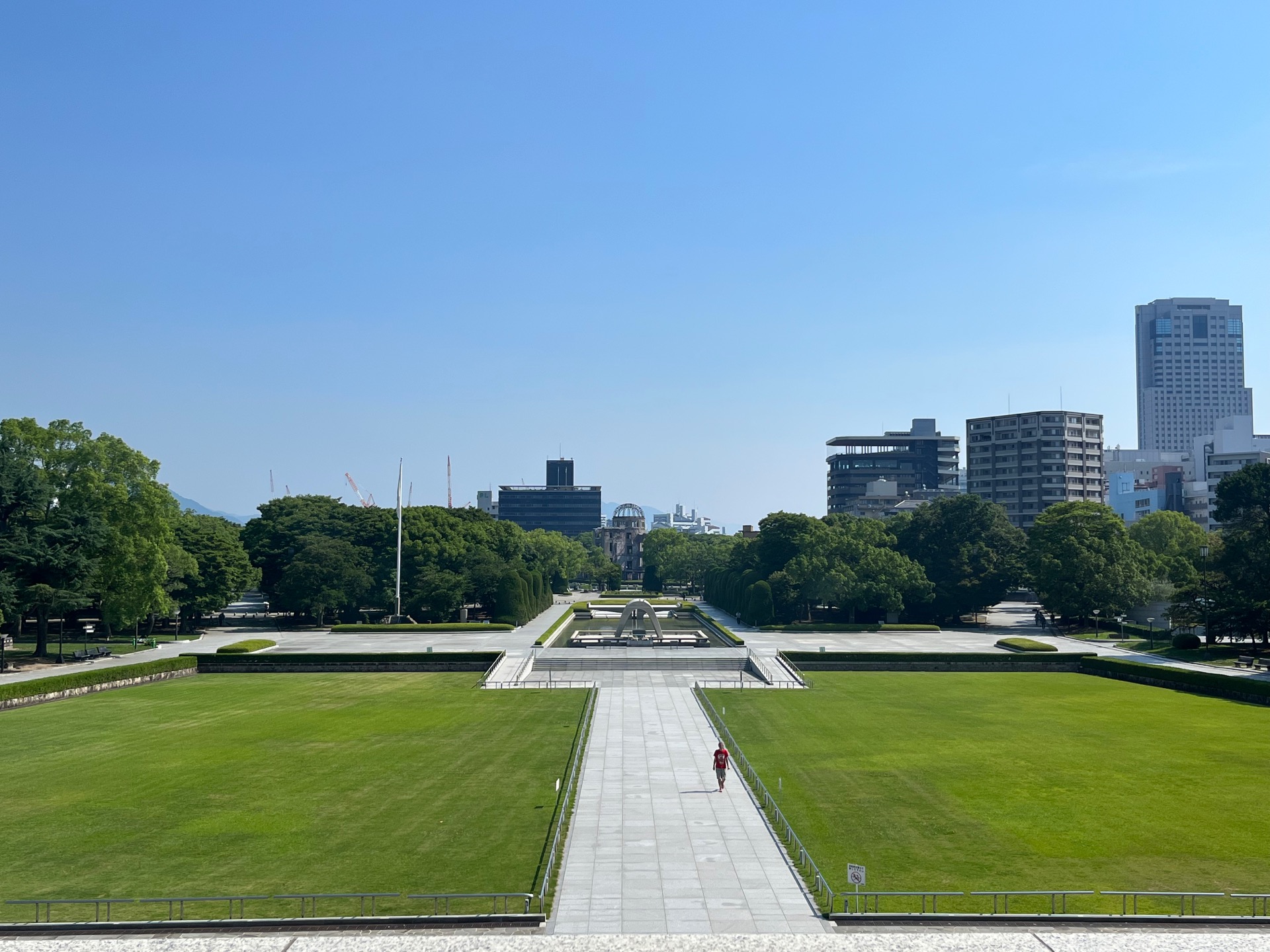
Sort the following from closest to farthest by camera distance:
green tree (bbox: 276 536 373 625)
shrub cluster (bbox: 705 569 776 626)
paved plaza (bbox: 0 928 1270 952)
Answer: paved plaza (bbox: 0 928 1270 952)
green tree (bbox: 276 536 373 625)
shrub cluster (bbox: 705 569 776 626)

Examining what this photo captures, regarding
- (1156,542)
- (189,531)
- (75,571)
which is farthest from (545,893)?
(1156,542)

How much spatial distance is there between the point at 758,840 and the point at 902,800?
644 cm

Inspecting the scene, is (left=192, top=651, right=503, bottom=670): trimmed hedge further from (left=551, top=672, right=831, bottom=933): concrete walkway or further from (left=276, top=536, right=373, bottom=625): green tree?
(left=551, top=672, right=831, bottom=933): concrete walkway

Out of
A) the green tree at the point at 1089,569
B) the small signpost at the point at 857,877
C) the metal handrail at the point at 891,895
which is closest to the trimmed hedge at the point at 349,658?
the metal handrail at the point at 891,895

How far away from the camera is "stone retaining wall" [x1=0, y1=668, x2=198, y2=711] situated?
48969mm

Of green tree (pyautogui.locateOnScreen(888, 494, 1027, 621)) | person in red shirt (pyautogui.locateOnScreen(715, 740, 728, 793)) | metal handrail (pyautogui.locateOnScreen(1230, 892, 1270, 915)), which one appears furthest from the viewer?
green tree (pyautogui.locateOnScreen(888, 494, 1027, 621))

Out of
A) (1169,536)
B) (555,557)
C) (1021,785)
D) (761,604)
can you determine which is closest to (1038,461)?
(1169,536)

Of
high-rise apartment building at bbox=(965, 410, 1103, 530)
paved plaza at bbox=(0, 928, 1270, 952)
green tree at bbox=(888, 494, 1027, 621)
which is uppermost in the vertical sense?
high-rise apartment building at bbox=(965, 410, 1103, 530)

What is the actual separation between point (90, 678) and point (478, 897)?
42.6m

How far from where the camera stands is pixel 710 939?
61.3 feet

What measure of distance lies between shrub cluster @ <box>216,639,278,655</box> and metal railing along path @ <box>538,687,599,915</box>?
30.0m

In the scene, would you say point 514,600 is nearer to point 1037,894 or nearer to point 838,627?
point 838,627

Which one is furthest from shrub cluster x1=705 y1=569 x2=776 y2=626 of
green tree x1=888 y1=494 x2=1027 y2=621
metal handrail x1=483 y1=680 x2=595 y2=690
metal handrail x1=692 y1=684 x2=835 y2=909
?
metal handrail x1=692 y1=684 x2=835 y2=909

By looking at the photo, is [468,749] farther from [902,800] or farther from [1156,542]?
[1156,542]
